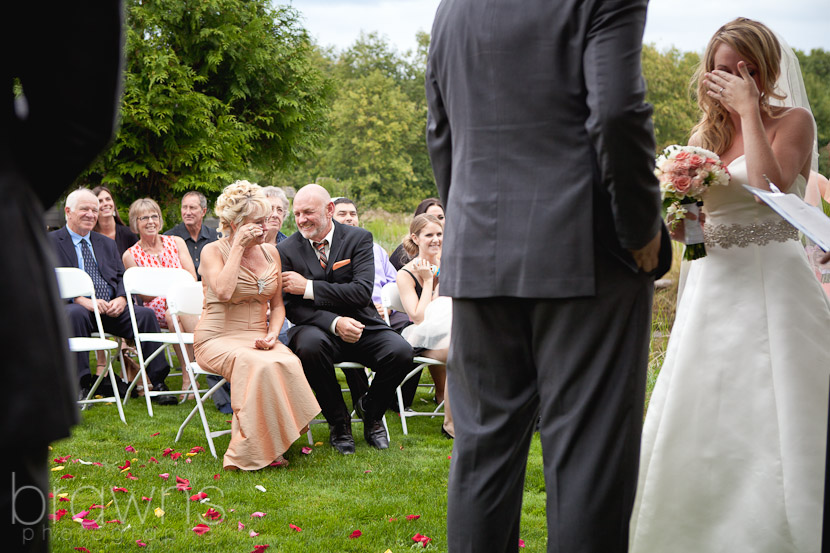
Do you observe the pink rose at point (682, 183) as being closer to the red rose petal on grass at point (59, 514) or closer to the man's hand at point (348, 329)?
the man's hand at point (348, 329)

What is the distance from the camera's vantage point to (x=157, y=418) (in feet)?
21.7

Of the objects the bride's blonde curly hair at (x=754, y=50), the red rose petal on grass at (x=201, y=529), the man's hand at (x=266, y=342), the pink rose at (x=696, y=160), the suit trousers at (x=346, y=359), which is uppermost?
the bride's blonde curly hair at (x=754, y=50)

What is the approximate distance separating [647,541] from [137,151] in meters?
12.0

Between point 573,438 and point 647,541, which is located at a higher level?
point 573,438

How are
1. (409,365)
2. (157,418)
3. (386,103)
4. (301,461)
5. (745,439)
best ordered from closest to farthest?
(745,439) → (301,461) → (409,365) → (157,418) → (386,103)

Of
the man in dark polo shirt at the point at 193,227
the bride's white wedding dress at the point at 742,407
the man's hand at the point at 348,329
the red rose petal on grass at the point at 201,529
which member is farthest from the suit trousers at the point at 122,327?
the bride's white wedding dress at the point at 742,407

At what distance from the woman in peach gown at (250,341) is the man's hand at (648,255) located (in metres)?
3.57

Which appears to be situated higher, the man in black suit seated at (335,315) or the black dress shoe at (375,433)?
the man in black suit seated at (335,315)

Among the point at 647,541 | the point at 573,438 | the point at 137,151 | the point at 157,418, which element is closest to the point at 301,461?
the point at 157,418

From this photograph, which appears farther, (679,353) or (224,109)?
(224,109)

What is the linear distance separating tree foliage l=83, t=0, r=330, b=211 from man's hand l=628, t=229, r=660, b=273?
12.1 meters

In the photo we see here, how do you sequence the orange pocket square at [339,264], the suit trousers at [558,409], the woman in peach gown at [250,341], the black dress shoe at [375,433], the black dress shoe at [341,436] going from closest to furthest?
the suit trousers at [558,409] < the woman in peach gown at [250,341] < the black dress shoe at [341,436] < the black dress shoe at [375,433] < the orange pocket square at [339,264]

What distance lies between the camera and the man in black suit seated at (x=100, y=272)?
24.4 ft

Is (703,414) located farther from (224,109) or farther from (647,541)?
(224,109)
